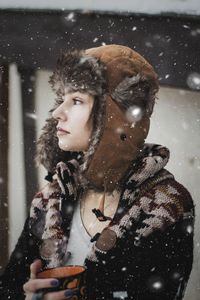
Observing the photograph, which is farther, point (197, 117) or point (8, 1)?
point (8, 1)

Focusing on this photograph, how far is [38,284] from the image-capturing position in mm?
1146

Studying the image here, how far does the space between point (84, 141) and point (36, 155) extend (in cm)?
28

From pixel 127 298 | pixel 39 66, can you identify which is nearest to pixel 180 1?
pixel 39 66

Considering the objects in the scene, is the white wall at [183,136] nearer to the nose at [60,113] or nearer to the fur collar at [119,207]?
the fur collar at [119,207]

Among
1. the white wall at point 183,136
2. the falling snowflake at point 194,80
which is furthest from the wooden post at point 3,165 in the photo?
the falling snowflake at point 194,80

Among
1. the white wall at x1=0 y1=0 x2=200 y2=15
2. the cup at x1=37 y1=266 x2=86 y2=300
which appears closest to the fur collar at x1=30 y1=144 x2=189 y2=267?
the cup at x1=37 y1=266 x2=86 y2=300

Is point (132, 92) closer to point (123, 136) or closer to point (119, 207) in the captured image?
point (123, 136)

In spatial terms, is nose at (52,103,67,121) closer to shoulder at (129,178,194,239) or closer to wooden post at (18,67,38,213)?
wooden post at (18,67,38,213)

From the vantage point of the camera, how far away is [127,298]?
1.20 metres

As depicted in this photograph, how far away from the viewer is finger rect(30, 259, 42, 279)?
1.23 meters

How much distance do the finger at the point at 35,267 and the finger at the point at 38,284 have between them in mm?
28

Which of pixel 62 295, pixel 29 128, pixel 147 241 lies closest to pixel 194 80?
pixel 147 241

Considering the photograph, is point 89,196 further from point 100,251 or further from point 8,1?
point 8,1

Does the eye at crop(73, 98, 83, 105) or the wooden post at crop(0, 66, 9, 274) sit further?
the wooden post at crop(0, 66, 9, 274)
